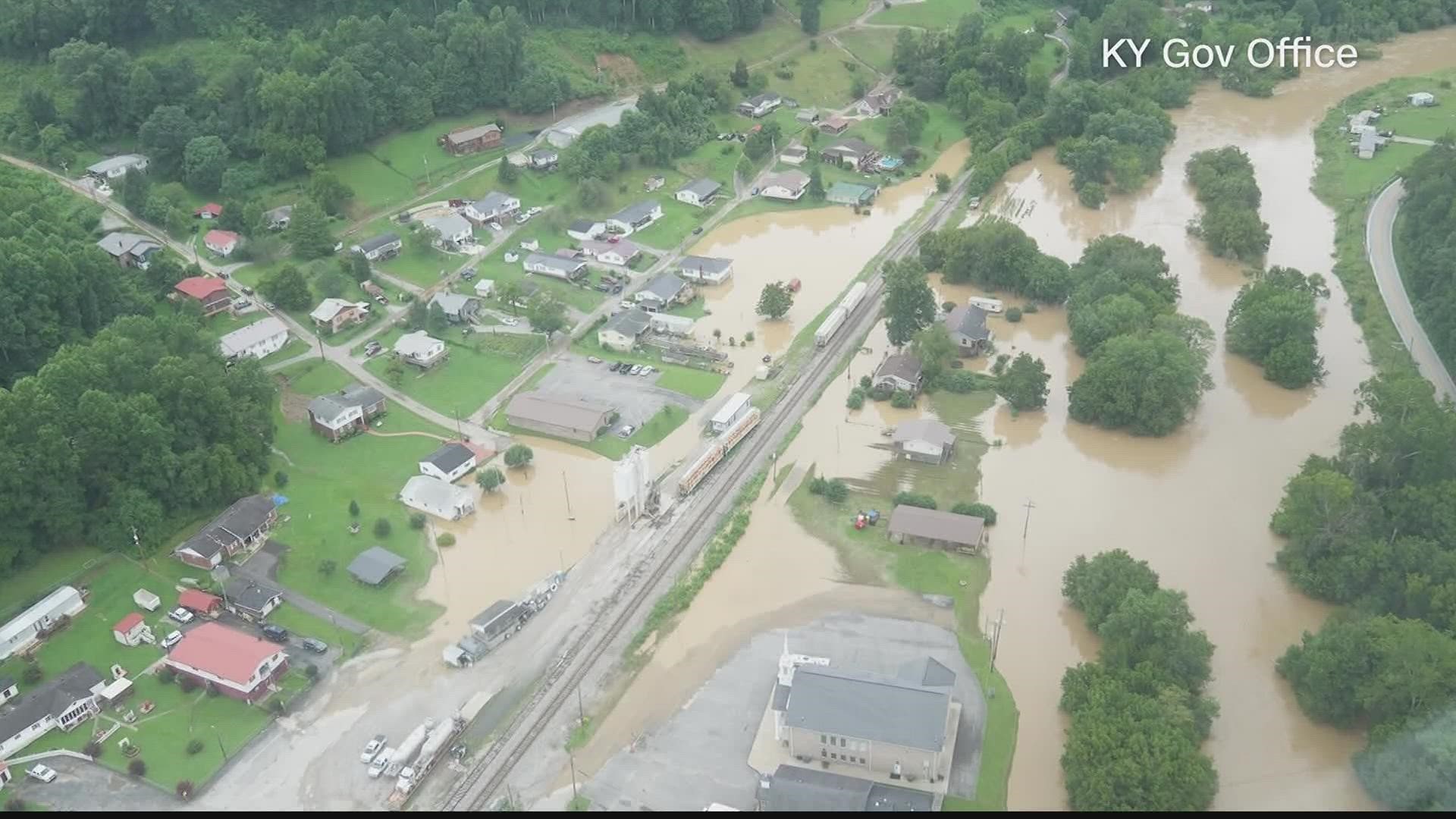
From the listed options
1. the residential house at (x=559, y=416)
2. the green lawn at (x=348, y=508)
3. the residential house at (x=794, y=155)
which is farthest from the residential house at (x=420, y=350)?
the residential house at (x=794, y=155)

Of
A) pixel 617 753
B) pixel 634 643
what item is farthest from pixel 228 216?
pixel 617 753

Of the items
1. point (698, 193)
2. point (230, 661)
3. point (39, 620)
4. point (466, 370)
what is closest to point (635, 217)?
point (698, 193)

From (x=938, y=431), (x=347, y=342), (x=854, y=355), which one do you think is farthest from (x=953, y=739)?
(x=347, y=342)

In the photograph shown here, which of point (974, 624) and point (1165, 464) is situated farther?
point (1165, 464)

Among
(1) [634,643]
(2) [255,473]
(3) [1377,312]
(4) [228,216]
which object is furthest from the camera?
(4) [228,216]

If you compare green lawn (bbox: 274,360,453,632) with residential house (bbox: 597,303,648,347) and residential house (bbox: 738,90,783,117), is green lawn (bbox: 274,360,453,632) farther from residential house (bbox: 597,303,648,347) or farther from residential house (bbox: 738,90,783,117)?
residential house (bbox: 738,90,783,117)

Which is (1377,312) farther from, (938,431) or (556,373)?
(556,373)

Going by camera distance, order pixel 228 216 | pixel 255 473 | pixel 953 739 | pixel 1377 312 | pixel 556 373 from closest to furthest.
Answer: pixel 953 739, pixel 255 473, pixel 556 373, pixel 1377 312, pixel 228 216
